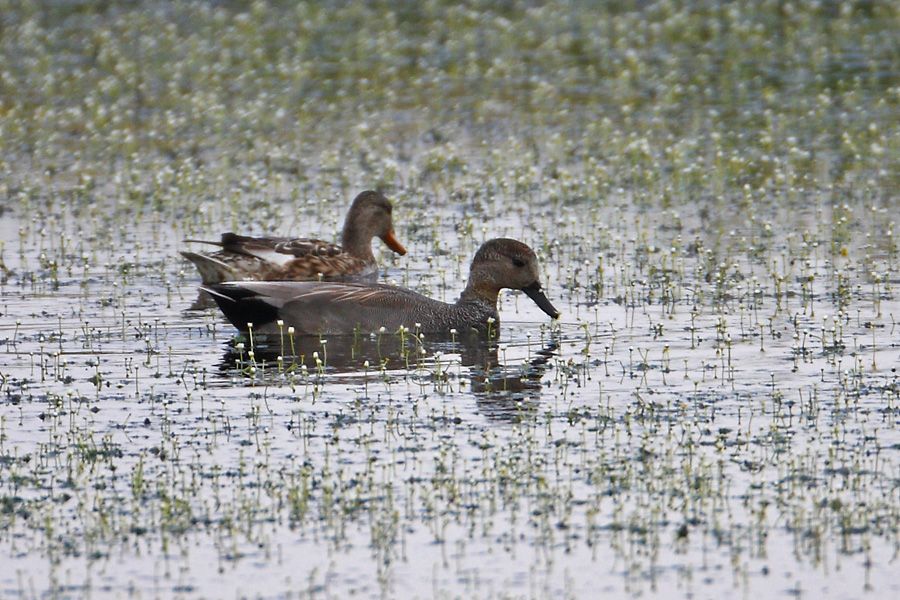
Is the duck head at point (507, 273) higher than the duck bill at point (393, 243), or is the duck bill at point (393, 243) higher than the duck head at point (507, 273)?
the duck bill at point (393, 243)

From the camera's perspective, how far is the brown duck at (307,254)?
1902cm

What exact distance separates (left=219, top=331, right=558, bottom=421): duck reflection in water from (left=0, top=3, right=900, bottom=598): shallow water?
0.19 ft

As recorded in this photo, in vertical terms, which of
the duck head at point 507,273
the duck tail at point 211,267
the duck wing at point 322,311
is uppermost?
the duck tail at point 211,267

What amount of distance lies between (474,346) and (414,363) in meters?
1.14

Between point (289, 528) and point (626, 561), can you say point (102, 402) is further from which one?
point (626, 561)

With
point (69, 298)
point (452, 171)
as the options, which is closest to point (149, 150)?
point (452, 171)

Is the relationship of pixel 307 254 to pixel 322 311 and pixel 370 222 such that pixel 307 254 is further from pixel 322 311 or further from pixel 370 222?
pixel 322 311

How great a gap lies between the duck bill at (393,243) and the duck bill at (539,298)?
358 centimetres

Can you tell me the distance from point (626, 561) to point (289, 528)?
2.02 m

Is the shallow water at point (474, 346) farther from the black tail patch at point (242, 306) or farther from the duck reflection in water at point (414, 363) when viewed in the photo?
the black tail patch at point (242, 306)

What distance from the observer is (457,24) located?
1656 inches

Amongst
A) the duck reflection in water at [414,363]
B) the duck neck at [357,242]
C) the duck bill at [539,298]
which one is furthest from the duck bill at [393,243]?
the duck reflection in water at [414,363]

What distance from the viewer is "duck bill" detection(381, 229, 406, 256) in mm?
20484

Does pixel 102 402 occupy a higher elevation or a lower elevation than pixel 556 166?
lower
